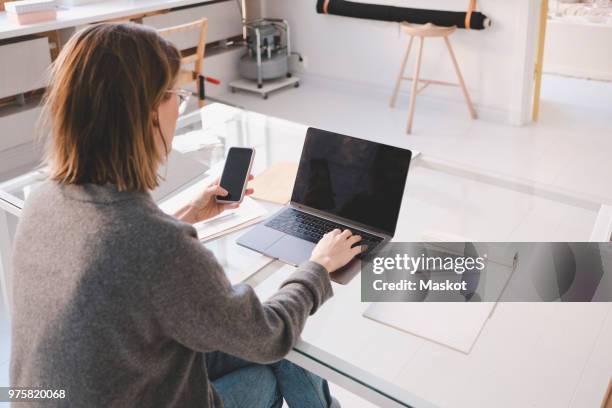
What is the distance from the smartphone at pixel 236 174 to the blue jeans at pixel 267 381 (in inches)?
16.4

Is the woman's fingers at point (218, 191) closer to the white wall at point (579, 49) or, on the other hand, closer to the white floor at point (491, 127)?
the white floor at point (491, 127)

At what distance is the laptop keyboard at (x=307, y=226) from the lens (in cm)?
160

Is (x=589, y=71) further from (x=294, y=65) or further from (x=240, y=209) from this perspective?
(x=240, y=209)

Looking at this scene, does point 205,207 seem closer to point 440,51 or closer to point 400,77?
point 400,77

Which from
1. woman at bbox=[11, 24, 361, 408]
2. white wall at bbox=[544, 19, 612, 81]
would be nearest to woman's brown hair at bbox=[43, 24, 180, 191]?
woman at bbox=[11, 24, 361, 408]

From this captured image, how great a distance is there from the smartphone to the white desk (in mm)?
2382

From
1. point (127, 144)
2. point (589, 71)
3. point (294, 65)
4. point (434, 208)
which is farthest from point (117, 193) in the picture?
point (589, 71)

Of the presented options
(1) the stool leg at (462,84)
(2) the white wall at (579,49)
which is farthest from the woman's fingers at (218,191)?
(2) the white wall at (579,49)

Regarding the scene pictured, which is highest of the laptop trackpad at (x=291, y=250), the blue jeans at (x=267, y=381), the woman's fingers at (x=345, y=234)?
the woman's fingers at (x=345, y=234)

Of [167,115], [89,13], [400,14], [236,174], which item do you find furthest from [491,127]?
[167,115]

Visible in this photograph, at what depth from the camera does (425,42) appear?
15.7ft

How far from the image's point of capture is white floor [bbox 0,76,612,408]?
3854 millimetres

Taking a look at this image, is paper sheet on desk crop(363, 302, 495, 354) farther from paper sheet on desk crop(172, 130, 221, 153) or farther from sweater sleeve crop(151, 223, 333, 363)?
paper sheet on desk crop(172, 130, 221, 153)

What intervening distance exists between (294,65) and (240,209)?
12.9ft
